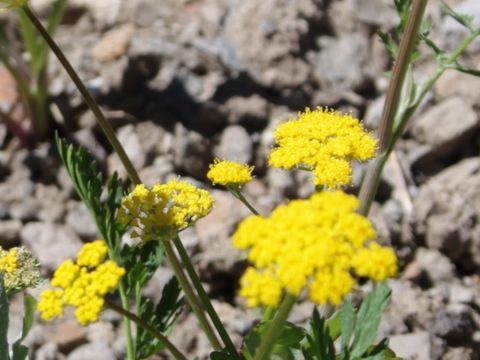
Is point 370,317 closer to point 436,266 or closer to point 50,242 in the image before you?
point 436,266

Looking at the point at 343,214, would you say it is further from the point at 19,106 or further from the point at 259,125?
the point at 19,106

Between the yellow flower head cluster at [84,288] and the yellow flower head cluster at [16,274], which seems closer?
the yellow flower head cluster at [84,288]

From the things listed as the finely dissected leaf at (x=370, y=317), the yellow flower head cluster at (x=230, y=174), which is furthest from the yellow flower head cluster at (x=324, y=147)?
the finely dissected leaf at (x=370, y=317)

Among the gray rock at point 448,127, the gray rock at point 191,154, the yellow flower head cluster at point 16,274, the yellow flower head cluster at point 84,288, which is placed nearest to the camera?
the yellow flower head cluster at point 84,288

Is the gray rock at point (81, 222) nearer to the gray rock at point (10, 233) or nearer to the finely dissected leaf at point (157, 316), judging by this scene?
the gray rock at point (10, 233)

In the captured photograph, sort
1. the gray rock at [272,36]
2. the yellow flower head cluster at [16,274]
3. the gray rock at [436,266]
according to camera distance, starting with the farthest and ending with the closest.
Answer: the gray rock at [272,36] < the gray rock at [436,266] < the yellow flower head cluster at [16,274]

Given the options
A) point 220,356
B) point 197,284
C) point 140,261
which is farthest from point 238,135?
point 220,356
